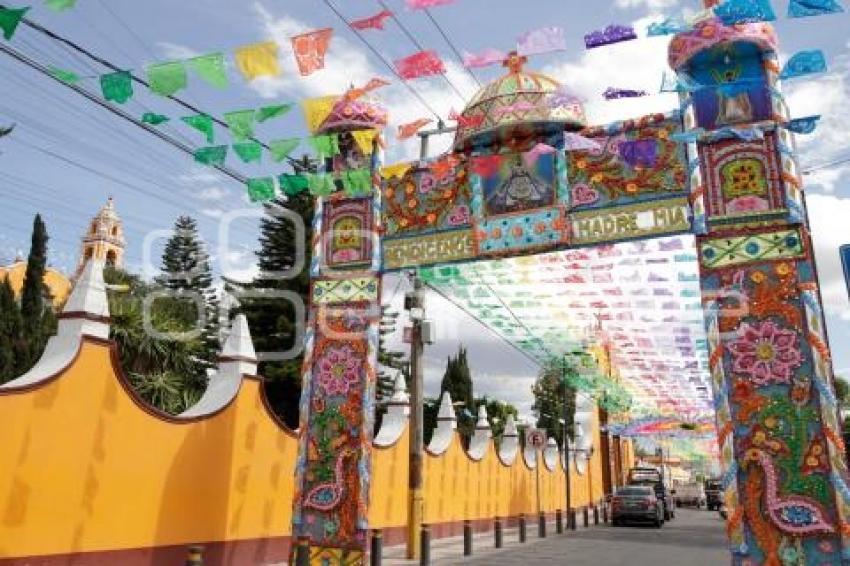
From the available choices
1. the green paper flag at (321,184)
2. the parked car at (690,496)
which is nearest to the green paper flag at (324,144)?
the green paper flag at (321,184)

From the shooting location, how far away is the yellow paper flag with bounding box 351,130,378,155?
12.5 m

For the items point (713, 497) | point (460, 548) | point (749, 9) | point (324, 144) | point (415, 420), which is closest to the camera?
point (749, 9)

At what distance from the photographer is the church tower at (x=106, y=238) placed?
5641cm

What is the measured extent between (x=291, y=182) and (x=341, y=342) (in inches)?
114

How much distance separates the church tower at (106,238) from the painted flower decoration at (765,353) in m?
54.5

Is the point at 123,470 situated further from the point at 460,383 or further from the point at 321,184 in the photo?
the point at 460,383

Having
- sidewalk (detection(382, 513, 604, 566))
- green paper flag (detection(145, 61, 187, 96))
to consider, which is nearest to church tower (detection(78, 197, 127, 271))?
sidewalk (detection(382, 513, 604, 566))

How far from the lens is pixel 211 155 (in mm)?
9539

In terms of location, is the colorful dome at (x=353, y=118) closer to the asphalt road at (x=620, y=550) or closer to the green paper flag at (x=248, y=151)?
the green paper flag at (x=248, y=151)

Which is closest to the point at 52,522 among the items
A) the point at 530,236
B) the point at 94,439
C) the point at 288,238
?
the point at 94,439

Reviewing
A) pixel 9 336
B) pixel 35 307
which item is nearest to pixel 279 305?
pixel 35 307

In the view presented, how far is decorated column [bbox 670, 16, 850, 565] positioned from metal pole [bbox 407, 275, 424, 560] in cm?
640

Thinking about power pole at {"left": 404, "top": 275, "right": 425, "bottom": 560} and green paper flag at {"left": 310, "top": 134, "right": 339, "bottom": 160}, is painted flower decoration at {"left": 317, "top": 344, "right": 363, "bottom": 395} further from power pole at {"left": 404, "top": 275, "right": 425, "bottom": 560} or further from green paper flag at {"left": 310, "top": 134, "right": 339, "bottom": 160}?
green paper flag at {"left": 310, "top": 134, "right": 339, "bottom": 160}

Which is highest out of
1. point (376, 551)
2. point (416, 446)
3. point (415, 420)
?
point (415, 420)
